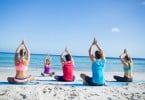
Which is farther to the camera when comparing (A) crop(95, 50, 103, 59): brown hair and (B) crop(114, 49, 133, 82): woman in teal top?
(B) crop(114, 49, 133, 82): woman in teal top

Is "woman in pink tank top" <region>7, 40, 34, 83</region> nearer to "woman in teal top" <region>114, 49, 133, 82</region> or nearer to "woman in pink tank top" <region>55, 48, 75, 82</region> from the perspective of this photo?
"woman in pink tank top" <region>55, 48, 75, 82</region>

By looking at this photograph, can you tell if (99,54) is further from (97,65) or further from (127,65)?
(127,65)

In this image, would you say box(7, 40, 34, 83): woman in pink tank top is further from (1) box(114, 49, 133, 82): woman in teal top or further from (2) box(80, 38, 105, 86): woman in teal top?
(1) box(114, 49, 133, 82): woman in teal top

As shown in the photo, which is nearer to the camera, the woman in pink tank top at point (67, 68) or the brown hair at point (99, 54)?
the brown hair at point (99, 54)

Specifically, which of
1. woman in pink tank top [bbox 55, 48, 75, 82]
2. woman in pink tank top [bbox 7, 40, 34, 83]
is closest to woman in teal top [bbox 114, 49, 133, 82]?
woman in pink tank top [bbox 55, 48, 75, 82]

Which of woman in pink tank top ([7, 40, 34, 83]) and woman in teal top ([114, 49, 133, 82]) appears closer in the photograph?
woman in pink tank top ([7, 40, 34, 83])

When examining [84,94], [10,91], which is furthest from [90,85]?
[10,91]

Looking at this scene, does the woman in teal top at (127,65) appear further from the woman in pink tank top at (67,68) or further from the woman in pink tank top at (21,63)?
the woman in pink tank top at (21,63)

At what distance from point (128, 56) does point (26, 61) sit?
4.80 metres

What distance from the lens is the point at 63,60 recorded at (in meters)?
11.3

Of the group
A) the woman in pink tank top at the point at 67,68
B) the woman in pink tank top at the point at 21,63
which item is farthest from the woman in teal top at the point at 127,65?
the woman in pink tank top at the point at 21,63

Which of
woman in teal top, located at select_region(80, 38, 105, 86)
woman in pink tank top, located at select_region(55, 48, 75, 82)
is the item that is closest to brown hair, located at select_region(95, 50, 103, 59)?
woman in teal top, located at select_region(80, 38, 105, 86)

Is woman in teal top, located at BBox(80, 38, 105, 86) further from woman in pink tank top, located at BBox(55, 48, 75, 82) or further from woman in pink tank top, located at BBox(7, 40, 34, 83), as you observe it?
woman in pink tank top, located at BBox(7, 40, 34, 83)

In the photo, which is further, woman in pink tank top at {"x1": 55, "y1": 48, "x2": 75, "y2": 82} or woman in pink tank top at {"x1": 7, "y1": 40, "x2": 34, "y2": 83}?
woman in pink tank top at {"x1": 55, "y1": 48, "x2": 75, "y2": 82}
